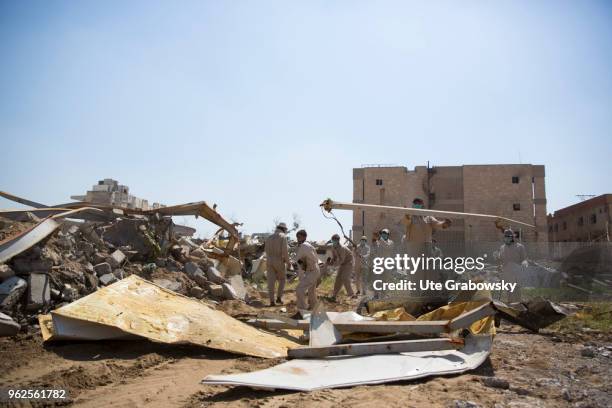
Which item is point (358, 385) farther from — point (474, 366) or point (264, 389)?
point (474, 366)

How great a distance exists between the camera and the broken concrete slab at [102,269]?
21.6 feet

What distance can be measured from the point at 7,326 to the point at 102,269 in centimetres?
213

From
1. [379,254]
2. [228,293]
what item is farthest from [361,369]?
[379,254]

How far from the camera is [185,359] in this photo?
4172mm

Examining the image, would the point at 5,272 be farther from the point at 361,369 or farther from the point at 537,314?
the point at 537,314

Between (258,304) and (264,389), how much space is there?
561 cm

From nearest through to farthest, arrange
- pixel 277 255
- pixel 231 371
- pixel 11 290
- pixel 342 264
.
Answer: pixel 231 371, pixel 11 290, pixel 277 255, pixel 342 264

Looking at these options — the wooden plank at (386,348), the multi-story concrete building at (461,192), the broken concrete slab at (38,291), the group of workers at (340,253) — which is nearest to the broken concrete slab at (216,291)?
the group of workers at (340,253)

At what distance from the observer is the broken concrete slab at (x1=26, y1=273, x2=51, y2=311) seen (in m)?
5.05

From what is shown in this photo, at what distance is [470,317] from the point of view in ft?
14.1

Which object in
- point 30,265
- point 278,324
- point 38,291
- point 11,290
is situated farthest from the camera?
point 278,324

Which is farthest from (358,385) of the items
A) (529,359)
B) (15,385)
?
(15,385)

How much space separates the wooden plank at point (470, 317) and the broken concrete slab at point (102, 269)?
200 inches

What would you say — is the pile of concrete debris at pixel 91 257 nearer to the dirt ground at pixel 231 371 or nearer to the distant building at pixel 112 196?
the dirt ground at pixel 231 371
